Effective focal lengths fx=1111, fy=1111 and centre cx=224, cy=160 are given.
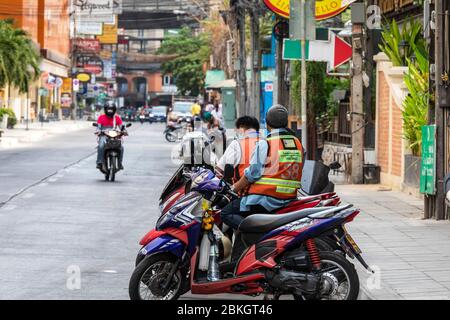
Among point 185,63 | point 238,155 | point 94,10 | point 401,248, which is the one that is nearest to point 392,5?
point 401,248

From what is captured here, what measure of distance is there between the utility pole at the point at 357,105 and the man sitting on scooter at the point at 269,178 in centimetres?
1233

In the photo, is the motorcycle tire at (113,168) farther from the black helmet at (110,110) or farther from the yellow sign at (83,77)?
the yellow sign at (83,77)

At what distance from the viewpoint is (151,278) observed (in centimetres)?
920

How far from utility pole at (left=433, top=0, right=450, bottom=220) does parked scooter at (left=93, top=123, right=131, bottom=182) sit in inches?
396

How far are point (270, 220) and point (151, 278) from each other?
3.60 feet

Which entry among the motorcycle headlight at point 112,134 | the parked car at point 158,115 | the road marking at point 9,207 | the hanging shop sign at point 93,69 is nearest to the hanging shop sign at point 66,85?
the hanging shop sign at point 93,69

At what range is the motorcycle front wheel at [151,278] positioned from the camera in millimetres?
9148

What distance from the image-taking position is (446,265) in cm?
1111

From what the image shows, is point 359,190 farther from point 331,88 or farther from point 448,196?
point 448,196

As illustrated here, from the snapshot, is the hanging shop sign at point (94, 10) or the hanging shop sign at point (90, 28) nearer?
the hanging shop sign at point (94, 10)

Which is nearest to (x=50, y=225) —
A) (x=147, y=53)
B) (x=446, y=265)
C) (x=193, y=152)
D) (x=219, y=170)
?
(x=193, y=152)

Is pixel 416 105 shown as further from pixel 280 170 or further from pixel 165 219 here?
pixel 165 219

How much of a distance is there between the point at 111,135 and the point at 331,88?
7479mm

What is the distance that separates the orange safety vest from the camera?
9555 mm
